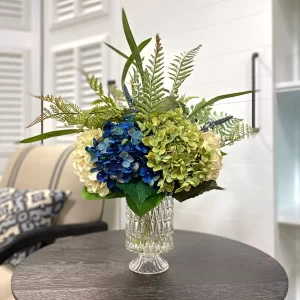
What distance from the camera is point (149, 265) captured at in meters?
1.03

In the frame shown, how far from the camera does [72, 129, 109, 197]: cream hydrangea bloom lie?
0.91 meters

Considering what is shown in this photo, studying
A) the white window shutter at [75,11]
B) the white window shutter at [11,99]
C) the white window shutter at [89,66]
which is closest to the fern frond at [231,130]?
the white window shutter at [89,66]

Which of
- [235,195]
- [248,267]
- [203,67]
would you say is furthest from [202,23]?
[248,267]

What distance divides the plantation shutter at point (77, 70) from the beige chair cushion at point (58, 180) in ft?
0.82

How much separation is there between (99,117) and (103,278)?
0.41 meters

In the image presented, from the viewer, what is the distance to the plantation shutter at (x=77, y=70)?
2.00 metres

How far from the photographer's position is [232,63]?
4.96 ft

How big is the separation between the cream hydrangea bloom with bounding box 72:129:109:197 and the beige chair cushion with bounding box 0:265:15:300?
0.59 m

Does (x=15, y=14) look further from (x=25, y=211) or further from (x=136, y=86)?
(x=136, y=86)

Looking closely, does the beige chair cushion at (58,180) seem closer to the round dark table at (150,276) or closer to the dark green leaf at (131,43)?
the round dark table at (150,276)

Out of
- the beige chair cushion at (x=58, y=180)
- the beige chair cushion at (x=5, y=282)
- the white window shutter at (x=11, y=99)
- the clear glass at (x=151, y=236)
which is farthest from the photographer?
the white window shutter at (x=11, y=99)

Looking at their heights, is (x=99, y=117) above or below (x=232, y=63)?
below

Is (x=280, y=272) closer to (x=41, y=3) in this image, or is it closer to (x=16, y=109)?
(x=16, y=109)

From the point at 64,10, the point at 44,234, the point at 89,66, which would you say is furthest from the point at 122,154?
the point at 64,10
